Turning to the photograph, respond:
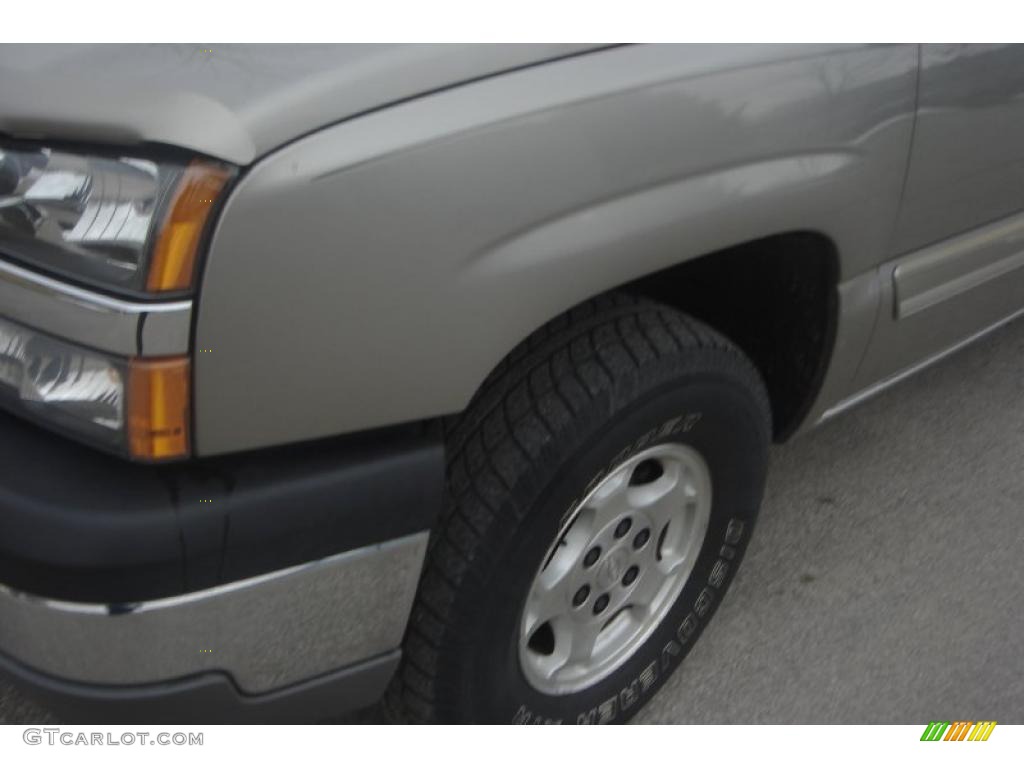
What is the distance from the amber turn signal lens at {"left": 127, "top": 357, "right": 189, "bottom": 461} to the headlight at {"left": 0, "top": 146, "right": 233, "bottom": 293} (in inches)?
3.8

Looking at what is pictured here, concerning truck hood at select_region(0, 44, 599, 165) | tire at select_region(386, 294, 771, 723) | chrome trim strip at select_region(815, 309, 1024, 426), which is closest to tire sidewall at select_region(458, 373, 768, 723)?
tire at select_region(386, 294, 771, 723)

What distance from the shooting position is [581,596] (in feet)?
6.39

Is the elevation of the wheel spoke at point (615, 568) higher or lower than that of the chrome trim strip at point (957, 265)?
lower

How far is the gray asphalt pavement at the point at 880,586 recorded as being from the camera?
2242mm

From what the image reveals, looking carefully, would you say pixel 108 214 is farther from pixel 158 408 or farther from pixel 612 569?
pixel 612 569

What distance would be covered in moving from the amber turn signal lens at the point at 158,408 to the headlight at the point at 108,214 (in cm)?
10

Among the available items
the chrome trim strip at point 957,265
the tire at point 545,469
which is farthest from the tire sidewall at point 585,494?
the chrome trim strip at point 957,265

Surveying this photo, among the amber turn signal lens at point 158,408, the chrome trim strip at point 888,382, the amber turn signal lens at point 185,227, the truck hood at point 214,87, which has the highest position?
the truck hood at point 214,87

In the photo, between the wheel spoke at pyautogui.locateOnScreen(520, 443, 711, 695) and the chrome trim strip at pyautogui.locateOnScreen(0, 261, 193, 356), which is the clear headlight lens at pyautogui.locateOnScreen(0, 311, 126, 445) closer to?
the chrome trim strip at pyautogui.locateOnScreen(0, 261, 193, 356)

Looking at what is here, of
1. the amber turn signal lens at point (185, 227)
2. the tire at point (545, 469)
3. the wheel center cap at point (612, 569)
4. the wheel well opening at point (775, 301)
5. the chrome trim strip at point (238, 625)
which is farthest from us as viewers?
the wheel well opening at point (775, 301)

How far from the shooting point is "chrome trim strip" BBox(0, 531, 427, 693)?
1.40 metres

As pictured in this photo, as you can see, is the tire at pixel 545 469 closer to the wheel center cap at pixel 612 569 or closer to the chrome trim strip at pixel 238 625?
the wheel center cap at pixel 612 569

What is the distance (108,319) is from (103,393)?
10cm

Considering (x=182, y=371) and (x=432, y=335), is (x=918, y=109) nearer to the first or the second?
(x=432, y=335)
